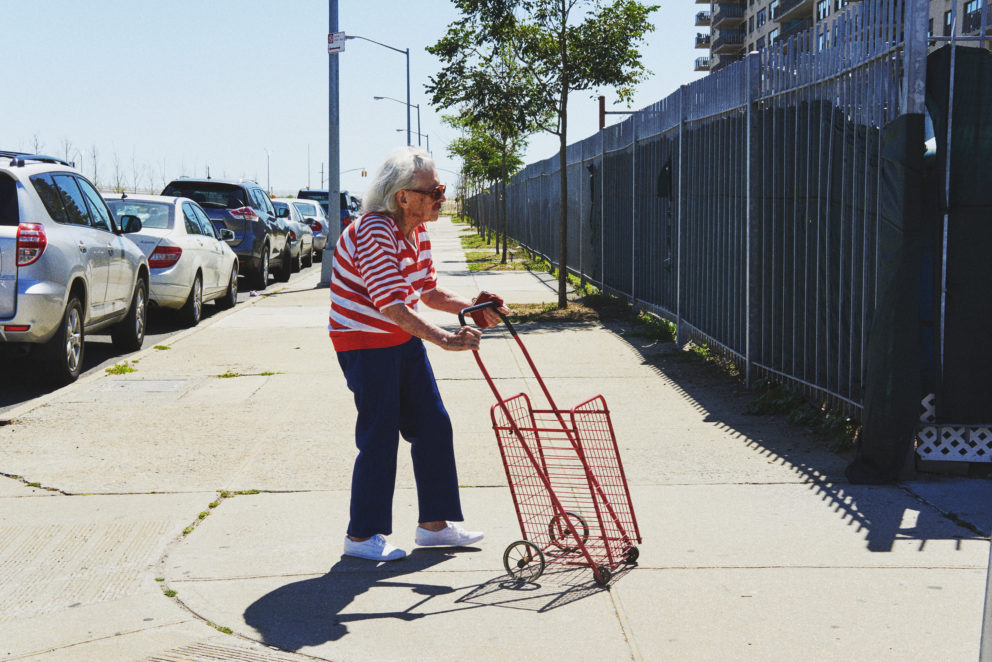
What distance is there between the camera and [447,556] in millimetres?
4859

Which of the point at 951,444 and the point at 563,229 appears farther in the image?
the point at 563,229

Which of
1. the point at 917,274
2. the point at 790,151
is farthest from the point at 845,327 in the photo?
the point at 790,151

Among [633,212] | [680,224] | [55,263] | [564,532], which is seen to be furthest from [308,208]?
[564,532]

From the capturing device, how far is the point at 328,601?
4.31m

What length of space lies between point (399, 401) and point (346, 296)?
50cm

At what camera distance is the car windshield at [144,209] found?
1393 centimetres

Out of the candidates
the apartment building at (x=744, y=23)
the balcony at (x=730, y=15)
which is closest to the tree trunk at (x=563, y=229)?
the apartment building at (x=744, y=23)

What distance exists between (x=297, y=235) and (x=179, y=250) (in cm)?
1205

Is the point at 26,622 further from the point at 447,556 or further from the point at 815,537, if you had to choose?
the point at 815,537

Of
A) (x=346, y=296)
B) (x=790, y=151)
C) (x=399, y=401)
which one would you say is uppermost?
(x=790, y=151)

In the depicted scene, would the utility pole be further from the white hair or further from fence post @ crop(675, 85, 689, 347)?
the white hair

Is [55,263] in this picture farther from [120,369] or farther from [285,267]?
[285,267]

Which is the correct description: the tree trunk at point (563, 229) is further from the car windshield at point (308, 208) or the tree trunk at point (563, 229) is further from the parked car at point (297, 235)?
the car windshield at point (308, 208)

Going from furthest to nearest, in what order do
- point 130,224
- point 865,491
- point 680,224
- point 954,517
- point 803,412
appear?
point 680,224 → point 130,224 → point 803,412 → point 865,491 → point 954,517
